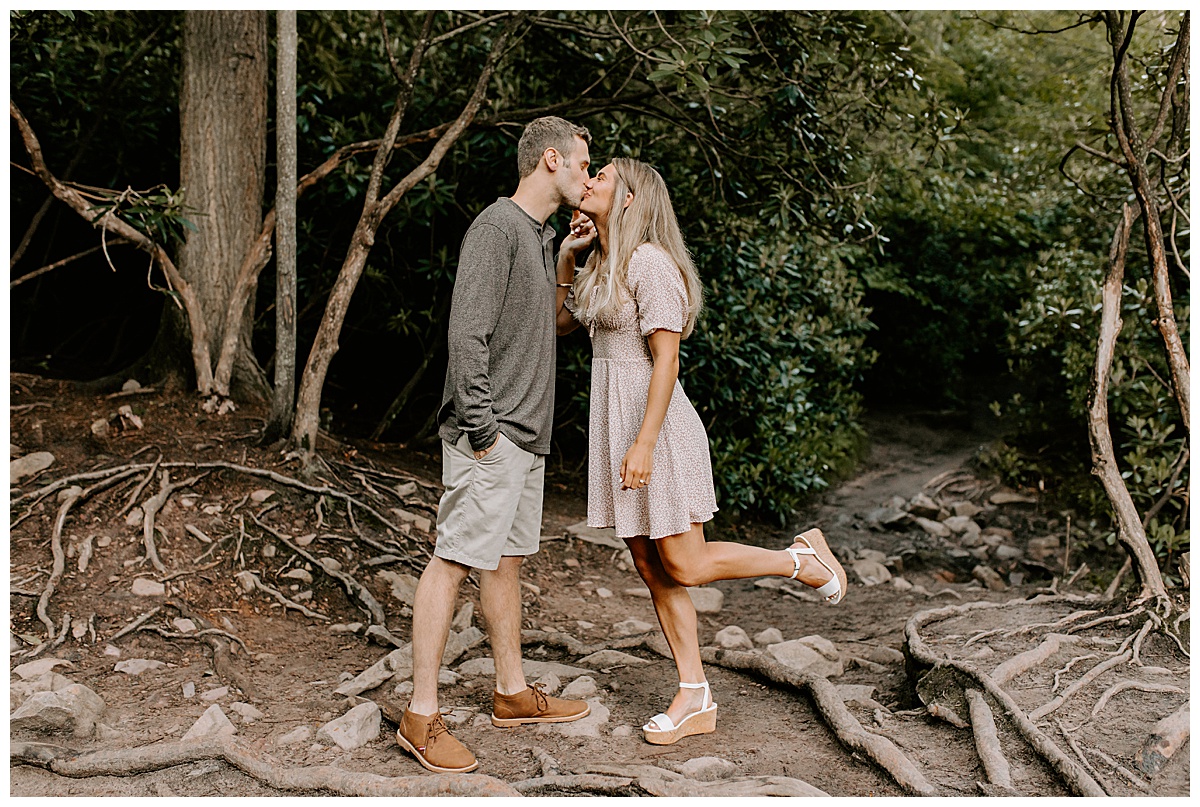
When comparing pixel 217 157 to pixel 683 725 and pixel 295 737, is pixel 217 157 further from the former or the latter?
pixel 683 725

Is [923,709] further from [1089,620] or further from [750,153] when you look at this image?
[750,153]

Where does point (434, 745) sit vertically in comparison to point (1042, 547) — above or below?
above

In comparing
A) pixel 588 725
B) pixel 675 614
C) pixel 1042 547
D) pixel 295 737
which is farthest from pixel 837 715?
pixel 1042 547

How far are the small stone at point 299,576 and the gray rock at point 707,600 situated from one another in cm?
231

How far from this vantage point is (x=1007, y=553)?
7332mm

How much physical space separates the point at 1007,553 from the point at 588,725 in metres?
4.84

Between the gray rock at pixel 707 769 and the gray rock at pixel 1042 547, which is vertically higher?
the gray rock at pixel 707 769

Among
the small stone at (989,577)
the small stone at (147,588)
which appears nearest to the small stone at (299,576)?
the small stone at (147,588)

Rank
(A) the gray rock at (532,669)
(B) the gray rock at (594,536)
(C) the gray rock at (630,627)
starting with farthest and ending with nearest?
(B) the gray rock at (594,536), (C) the gray rock at (630,627), (A) the gray rock at (532,669)

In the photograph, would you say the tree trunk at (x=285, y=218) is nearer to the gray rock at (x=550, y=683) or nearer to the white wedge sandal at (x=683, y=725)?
the gray rock at (x=550, y=683)

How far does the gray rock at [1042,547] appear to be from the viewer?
286 inches

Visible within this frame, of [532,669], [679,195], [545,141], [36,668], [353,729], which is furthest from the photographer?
[679,195]

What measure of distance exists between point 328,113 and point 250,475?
3236mm

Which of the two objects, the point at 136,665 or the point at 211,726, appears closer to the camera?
the point at 211,726
